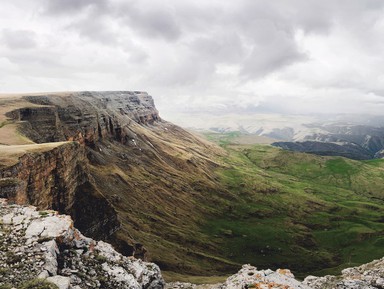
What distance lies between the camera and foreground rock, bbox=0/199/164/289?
943 inches

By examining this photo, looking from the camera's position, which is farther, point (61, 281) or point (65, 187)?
point (65, 187)

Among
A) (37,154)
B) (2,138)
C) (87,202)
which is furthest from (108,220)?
(2,138)

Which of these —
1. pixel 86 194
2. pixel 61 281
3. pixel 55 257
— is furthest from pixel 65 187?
pixel 61 281

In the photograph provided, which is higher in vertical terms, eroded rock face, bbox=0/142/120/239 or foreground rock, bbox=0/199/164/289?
foreground rock, bbox=0/199/164/289

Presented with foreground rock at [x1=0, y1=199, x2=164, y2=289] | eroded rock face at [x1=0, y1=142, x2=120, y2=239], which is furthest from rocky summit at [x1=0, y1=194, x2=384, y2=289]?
eroded rock face at [x1=0, y1=142, x2=120, y2=239]

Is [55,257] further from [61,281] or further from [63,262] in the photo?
[61,281]

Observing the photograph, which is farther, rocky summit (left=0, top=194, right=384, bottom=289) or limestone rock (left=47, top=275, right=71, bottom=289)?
rocky summit (left=0, top=194, right=384, bottom=289)

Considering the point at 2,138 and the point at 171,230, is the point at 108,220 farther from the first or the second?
the point at 171,230

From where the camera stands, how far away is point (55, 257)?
1028 inches

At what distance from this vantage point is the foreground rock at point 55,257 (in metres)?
24.0

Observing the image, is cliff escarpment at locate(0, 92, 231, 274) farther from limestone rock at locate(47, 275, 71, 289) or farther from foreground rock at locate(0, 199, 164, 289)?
limestone rock at locate(47, 275, 71, 289)

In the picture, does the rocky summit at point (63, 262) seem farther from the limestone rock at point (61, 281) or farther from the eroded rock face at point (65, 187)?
the eroded rock face at point (65, 187)

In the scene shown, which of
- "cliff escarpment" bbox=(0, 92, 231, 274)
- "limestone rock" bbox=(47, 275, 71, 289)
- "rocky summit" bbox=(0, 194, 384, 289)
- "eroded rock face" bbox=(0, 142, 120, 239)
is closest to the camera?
"limestone rock" bbox=(47, 275, 71, 289)

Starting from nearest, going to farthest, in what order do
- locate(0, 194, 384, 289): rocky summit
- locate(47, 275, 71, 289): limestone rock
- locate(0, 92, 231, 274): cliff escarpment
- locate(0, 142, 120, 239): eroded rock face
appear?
locate(47, 275, 71, 289): limestone rock
locate(0, 194, 384, 289): rocky summit
locate(0, 142, 120, 239): eroded rock face
locate(0, 92, 231, 274): cliff escarpment
